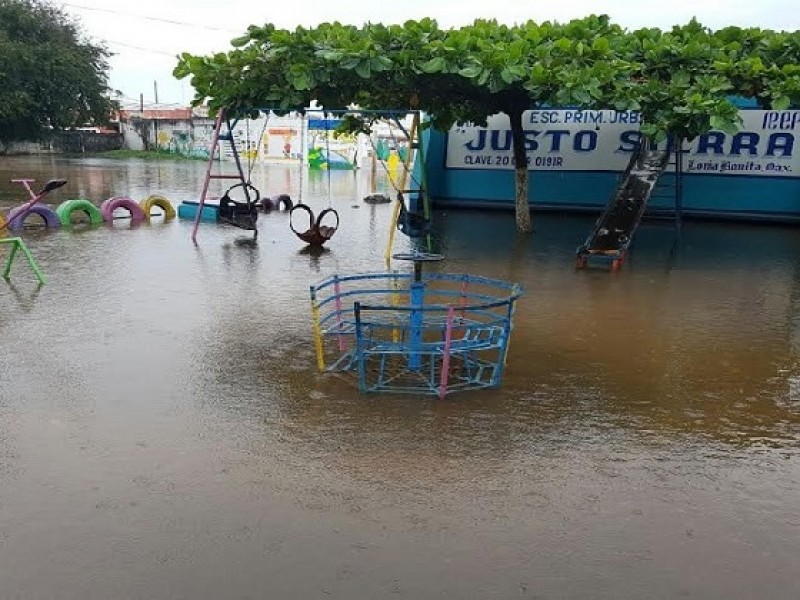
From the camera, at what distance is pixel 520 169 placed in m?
13.2

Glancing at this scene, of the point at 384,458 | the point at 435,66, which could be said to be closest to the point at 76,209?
the point at 435,66

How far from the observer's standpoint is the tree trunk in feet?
42.4

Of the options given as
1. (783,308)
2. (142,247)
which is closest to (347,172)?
(142,247)

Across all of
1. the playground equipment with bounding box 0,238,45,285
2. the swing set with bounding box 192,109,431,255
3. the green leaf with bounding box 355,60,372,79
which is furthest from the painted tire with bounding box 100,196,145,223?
the green leaf with bounding box 355,60,372,79

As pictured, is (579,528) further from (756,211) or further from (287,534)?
(756,211)

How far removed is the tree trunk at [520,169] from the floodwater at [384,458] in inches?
213

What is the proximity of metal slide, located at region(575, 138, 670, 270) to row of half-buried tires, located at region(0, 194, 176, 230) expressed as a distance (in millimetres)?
8493

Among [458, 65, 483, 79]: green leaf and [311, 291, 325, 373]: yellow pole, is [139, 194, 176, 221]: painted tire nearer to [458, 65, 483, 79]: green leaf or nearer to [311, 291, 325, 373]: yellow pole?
[458, 65, 483, 79]: green leaf

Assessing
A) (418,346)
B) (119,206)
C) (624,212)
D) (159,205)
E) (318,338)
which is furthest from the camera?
(159,205)

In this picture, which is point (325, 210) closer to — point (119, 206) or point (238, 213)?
point (238, 213)

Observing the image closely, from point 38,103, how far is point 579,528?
44.3m

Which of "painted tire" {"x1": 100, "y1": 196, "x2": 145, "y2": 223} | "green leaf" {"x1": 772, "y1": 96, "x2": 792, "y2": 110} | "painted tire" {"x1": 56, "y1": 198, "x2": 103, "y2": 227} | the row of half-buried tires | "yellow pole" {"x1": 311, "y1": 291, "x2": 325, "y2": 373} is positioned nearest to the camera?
"yellow pole" {"x1": 311, "y1": 291, "x2": 325, "y2": 373}

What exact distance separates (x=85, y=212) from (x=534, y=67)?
9411mm

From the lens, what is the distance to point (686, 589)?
300cm
